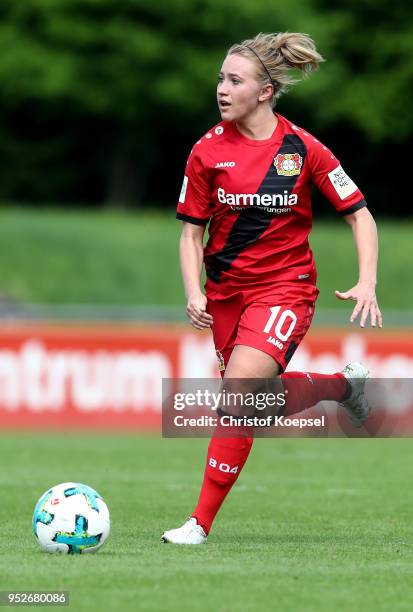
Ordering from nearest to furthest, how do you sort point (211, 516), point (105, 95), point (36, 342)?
point (211, 516), point (36, 342), point (105, 95)

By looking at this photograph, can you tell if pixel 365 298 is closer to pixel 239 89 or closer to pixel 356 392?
pixel 356 392

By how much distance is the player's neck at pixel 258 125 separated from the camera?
716 centimetres

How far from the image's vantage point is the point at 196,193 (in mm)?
7199

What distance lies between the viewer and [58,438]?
16000 mm

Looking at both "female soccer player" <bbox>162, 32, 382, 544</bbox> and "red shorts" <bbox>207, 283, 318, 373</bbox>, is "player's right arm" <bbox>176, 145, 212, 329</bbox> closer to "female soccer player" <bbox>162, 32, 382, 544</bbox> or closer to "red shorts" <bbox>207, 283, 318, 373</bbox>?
"female soccer player" <bbox>162, 32, 382, 544</bbox>

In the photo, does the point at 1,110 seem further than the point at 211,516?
Yes

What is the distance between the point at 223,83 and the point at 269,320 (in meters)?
1.20

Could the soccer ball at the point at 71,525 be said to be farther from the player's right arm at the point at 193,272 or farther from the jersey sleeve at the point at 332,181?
the jersey sleeve at the point at 332,181

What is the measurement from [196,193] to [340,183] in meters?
0.73

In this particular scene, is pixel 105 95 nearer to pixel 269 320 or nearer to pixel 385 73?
pixel 385 73

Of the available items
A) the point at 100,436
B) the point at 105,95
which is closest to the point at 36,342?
the point at 100,436

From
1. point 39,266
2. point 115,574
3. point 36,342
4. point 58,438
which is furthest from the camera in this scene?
point 39,266

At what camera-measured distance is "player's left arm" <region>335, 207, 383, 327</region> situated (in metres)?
6.99

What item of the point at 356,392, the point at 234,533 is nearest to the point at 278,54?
the point at 356,392
